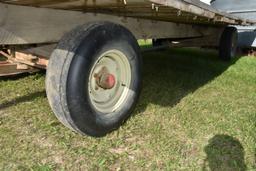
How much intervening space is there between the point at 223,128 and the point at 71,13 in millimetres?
2072

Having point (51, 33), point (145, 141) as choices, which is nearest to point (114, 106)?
point (145, 141)

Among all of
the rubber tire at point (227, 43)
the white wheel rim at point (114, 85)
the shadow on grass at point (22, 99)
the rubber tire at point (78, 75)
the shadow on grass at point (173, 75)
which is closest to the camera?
the rubber tire at point (78, 75)

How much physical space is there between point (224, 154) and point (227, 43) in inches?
227

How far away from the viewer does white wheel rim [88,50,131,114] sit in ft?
10.8

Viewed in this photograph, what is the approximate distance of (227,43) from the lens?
27.3 feet

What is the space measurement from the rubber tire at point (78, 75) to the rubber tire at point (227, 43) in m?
5.67

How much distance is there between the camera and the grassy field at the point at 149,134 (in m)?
2.85

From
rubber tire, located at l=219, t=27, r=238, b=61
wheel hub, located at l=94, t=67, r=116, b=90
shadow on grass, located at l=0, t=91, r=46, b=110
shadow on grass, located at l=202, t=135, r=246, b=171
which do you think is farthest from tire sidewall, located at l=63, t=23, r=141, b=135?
rubber tire, located at l=219, t=27, r=238, b=61

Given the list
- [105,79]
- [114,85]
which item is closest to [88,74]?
[105,79]

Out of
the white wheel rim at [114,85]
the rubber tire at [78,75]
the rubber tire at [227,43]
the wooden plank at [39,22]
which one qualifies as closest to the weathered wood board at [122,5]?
the wooden plank at [39,22]

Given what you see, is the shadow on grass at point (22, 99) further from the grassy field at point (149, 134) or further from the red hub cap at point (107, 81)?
the red hub cap at point (107, 81)

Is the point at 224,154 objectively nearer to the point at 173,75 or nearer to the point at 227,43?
the point at 173,75

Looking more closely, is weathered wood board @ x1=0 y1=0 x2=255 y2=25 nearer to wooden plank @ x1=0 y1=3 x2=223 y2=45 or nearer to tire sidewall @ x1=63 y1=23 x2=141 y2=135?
wooden plank @ x1=0 y1=3 x2=223 y2=45

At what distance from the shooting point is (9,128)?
3377 millimetres
